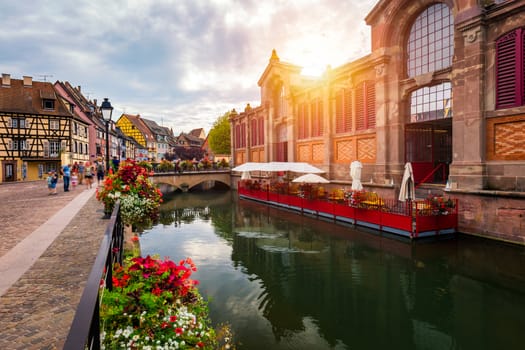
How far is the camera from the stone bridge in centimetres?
3756

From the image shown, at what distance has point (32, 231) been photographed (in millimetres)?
9320

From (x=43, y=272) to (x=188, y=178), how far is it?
112ft

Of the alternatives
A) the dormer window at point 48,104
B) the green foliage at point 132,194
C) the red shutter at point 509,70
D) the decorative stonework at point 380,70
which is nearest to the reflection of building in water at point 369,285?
the green foliage at point 132,194

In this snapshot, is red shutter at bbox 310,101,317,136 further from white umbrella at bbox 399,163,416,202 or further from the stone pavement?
the stone pavement

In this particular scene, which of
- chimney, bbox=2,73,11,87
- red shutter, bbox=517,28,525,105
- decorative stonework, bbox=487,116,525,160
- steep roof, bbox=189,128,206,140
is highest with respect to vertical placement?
steep roof, bbox=189,128,206,140

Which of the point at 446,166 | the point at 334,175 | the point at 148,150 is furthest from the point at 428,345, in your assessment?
the point at 148,150

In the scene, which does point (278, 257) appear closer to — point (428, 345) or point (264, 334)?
point (264, 334)

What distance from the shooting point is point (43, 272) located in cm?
605

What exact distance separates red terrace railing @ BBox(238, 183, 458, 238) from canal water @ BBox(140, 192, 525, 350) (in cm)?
63

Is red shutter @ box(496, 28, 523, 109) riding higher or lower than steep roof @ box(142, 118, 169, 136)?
lower

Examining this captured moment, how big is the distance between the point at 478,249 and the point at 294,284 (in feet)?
28.7

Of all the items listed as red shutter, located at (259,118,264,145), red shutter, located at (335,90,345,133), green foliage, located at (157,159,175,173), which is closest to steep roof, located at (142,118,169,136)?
green foliage, located at (157,159,175,173)

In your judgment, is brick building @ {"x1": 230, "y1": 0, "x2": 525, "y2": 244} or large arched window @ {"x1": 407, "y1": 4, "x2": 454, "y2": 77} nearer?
brick building @ {"x1": 230, "y1": 0, "x2": 525, "y2": 244}

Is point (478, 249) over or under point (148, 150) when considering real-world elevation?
under
